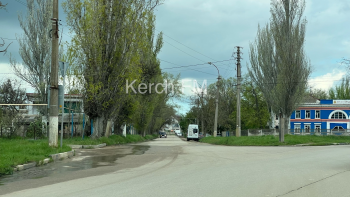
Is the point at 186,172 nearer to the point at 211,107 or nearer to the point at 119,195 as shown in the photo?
the point at 119,195

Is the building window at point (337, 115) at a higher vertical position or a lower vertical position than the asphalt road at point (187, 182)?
higher

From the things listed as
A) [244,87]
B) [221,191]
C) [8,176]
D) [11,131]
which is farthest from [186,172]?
[244,87]

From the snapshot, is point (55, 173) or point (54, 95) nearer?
point (55, 173)

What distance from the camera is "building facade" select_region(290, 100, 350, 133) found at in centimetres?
6600

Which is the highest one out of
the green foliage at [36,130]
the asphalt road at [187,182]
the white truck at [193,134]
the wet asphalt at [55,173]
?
the green foliage at [36,130]

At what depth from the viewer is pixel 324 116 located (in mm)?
67000

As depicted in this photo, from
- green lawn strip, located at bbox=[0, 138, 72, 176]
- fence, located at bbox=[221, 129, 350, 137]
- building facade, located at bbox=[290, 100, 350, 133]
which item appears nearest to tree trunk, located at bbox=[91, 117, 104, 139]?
green lawn strip, located at bbox=[0, 138, 72, 176]

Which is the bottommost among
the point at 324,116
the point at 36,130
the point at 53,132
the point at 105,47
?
the point at 36,130

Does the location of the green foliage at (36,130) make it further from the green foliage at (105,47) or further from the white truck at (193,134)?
the white truck at (193,134)

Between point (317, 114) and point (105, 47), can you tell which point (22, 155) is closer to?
point (105, 47)

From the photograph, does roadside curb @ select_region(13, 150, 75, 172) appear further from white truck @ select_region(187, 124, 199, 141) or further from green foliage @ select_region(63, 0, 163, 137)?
white truck @ select_region(187, 124, 199, 141)

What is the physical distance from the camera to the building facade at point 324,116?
66.0 meters

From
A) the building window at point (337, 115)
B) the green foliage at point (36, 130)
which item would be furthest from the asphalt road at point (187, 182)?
the building window at point (337, 115)

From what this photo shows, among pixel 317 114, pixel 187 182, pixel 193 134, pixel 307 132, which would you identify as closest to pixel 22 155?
pixel 187 182
